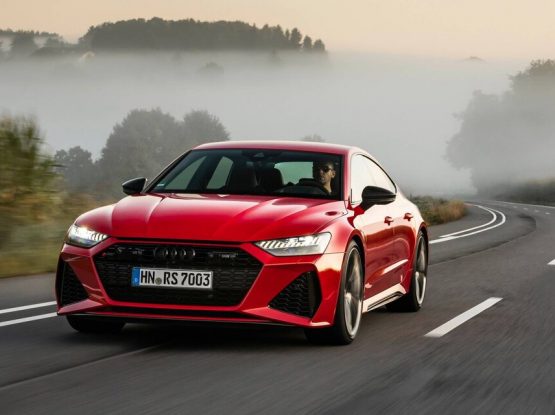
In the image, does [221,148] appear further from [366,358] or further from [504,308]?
[504,308]

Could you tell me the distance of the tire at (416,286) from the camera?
10453mm

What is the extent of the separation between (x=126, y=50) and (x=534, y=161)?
77.1 metres

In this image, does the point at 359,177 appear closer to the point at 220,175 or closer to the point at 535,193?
the point at 220,175

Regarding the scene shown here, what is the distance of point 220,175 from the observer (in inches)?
360

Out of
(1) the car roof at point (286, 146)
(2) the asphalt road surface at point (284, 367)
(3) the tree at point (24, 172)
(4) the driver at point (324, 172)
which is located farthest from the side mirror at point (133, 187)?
(3) the tree at point (24, 172)

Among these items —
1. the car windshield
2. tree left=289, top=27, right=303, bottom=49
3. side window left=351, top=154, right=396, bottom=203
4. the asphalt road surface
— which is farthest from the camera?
tree left=289, top=27, right=303, bottom=49

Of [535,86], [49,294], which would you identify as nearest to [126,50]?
[535,86]

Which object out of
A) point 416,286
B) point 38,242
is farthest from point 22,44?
point 416,286

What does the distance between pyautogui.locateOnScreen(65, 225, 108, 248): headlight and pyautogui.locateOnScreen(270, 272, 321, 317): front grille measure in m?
1.18

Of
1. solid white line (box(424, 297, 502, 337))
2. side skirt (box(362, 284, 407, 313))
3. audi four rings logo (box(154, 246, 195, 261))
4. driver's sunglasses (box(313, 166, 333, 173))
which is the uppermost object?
driver's sunglasses (box(313, 166, 333, 173))

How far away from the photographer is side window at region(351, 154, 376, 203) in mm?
8898

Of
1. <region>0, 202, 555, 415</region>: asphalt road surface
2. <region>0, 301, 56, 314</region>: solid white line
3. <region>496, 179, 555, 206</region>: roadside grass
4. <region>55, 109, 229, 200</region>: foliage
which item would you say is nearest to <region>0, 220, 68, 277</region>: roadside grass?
<region>0, 202, 555, 415</region>: asphalt road surface

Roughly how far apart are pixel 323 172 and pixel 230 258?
5.83 feet

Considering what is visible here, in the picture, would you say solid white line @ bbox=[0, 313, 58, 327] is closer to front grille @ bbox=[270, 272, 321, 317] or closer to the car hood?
the car hood
